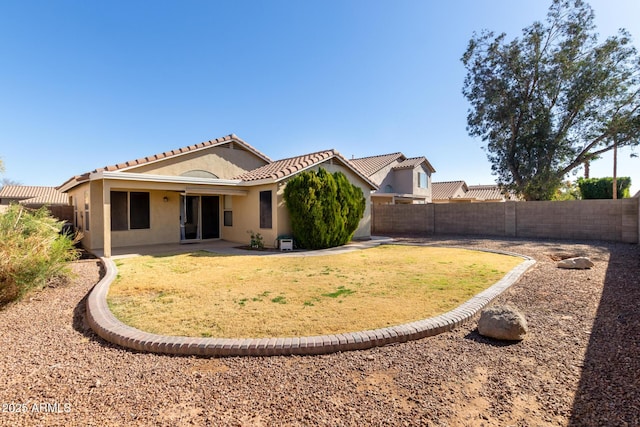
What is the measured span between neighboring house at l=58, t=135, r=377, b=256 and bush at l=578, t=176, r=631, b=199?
2005 cm

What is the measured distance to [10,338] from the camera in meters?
4.72

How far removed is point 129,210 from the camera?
1423 centimetres

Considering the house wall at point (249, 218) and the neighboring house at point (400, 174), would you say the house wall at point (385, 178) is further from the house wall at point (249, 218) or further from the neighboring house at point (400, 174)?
the house wall at point (249, 218)

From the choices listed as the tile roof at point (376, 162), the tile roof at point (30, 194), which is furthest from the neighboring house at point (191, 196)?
the tile roof at point (30, 194)

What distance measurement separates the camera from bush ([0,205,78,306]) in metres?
5.91

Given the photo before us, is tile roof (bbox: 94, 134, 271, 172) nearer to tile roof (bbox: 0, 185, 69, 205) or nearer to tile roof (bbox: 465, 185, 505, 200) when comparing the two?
tile roof (bbox: 0, 185, 69, 205)

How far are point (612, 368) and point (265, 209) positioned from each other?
1252cm

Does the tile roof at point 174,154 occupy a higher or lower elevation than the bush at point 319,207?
higher

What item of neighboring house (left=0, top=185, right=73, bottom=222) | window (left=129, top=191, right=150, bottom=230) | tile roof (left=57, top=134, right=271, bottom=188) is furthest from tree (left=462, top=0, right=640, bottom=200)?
neighboring house (left=0, top=185, right=73, bottom=222)

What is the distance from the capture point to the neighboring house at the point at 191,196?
43.9 feet

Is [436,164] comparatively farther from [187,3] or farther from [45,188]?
[45,188]

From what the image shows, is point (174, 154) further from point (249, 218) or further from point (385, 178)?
point (385, 178)

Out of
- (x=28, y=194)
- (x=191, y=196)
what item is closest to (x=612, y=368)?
(x=191, y=196)

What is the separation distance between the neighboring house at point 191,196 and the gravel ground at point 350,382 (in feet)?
29.5
